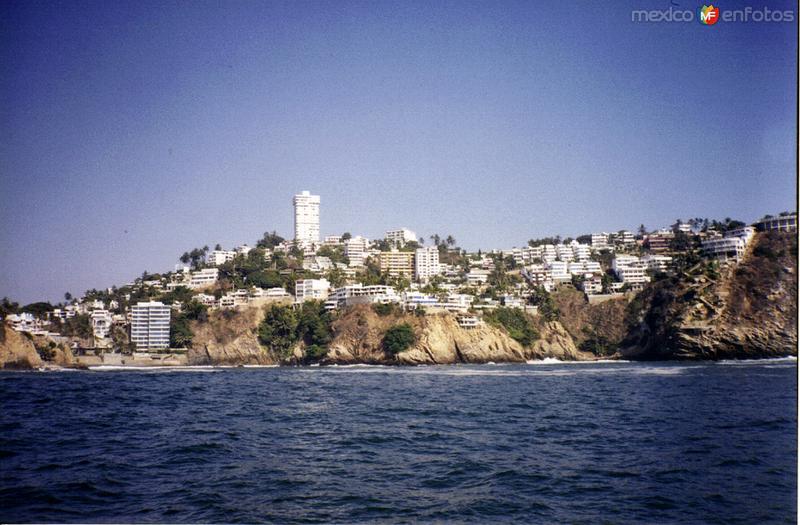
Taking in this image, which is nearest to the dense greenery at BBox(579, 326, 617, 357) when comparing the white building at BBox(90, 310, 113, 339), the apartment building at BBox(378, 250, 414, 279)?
the apartment building at BBox(378, 250, 414, 279)

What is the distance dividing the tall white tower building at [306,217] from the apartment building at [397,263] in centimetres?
2044

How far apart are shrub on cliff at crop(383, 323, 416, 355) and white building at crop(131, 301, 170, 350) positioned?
17.2 meters

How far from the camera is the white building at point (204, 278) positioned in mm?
60094

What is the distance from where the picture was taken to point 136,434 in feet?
26.6

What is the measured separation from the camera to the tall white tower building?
89000 millimetres

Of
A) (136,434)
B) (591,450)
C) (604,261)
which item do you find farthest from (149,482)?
(604,261)

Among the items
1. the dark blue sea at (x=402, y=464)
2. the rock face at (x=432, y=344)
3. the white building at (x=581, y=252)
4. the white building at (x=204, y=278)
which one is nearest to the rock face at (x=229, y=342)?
the rock face at (x=432, y=344)

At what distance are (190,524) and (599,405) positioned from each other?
8903 mm

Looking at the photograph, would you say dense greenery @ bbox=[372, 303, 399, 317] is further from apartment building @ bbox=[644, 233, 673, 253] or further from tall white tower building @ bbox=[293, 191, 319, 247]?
tall white tower building @ bbox=[293, 191, 319, 247]

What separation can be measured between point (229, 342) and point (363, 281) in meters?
13.5

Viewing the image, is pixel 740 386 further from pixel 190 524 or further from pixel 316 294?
pixel 316 294

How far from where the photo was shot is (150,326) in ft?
154

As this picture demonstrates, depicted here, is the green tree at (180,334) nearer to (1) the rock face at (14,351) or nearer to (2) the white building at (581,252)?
(1) the rock face at (14,351)

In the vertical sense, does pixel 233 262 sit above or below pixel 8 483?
above
